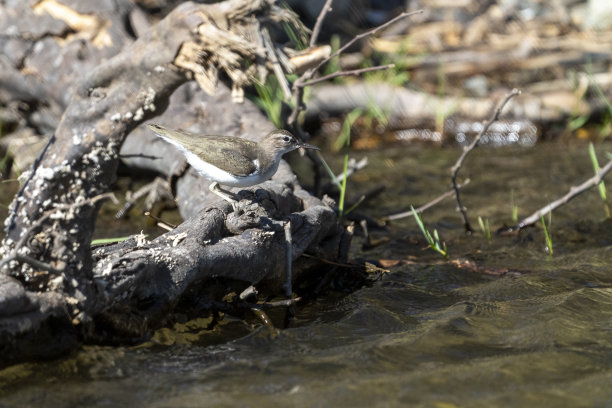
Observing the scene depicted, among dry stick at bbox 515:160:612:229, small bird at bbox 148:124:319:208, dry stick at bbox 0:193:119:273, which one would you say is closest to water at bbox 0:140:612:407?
dry stick at bbox 515:160:612:229

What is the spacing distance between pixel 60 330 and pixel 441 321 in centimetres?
206

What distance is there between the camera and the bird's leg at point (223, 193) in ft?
14.9

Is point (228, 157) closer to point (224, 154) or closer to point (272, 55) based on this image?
point (224, 154)

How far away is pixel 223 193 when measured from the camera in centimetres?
486

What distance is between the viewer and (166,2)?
7348 millimetres

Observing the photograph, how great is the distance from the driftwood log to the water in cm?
20

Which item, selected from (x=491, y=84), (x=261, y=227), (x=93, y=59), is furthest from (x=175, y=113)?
(x=491, y=84)

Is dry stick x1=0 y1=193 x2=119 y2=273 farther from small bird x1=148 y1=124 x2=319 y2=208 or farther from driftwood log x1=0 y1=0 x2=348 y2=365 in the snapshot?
small bird x1=148 y1=124 x2=319 y2=208

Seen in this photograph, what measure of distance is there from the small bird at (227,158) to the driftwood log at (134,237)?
203 millimetres

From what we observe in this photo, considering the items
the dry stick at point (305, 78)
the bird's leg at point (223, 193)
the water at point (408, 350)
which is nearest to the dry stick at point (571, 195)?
the water at point (408, 350)

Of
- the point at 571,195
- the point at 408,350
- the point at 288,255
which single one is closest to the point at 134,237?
the point at 288,255

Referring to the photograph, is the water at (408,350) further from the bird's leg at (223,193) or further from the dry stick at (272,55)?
the dry stick at (272,55)

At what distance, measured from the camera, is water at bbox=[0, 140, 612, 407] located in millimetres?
3516

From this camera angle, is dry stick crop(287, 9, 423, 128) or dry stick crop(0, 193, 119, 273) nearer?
dry stick crop(0, 193, 119, 273)
